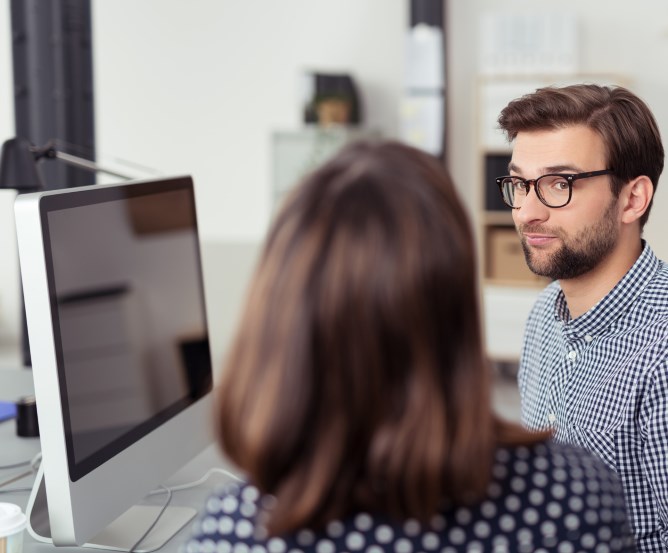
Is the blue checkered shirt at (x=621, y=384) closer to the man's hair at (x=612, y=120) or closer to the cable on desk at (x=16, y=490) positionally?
the man's hair at (x=612, y=120)

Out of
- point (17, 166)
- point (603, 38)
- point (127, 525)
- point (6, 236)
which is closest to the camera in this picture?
point (127, 525)

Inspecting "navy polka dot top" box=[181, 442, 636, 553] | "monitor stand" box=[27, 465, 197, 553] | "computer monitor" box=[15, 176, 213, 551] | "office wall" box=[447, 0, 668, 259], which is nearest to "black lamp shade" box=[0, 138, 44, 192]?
"computer monitor" box=[15, 176, 213, 551]

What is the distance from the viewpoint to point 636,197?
5.24ft

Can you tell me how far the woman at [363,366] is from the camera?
0.78 metres

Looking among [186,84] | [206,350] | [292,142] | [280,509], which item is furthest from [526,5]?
[280,509]

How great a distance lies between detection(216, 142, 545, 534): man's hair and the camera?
2.57 feet

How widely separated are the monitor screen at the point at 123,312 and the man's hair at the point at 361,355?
0.48 m

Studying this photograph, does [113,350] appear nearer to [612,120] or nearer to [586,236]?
[586,236]

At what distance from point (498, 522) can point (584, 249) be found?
2.53 feet

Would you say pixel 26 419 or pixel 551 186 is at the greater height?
pixel 551 186

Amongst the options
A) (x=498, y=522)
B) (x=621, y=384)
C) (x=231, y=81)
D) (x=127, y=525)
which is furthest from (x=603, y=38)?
(x=498, y=522)

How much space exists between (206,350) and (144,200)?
30cm

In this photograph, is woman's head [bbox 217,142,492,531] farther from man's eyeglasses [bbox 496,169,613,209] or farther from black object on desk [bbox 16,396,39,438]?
black object on desk [bbox 16,396,39,438]

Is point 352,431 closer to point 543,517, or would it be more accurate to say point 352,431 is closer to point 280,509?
point 280,509
